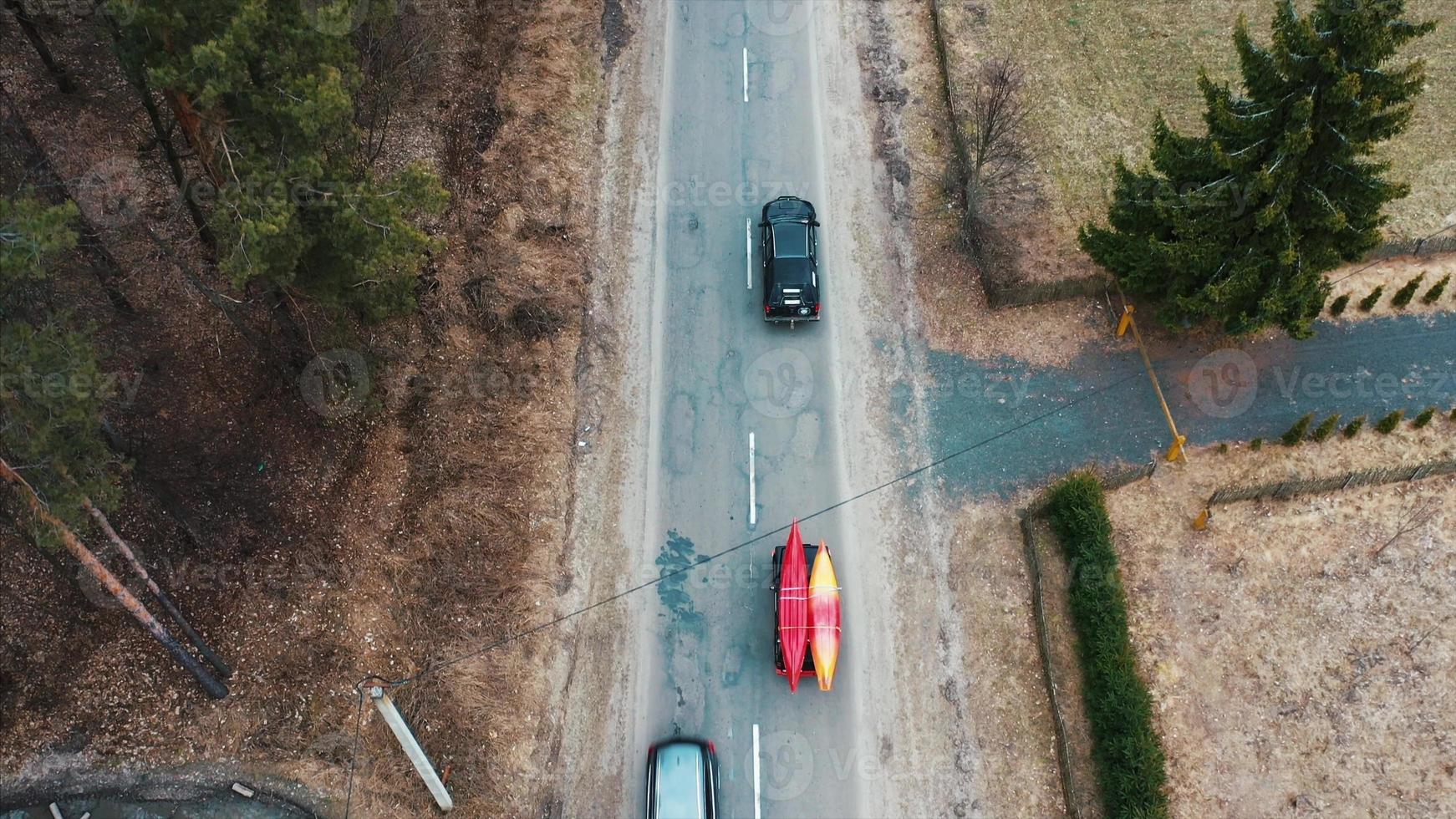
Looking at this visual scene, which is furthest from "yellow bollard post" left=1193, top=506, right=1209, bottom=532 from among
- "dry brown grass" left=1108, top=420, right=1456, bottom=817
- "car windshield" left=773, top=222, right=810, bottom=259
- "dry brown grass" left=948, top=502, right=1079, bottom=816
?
"car windshield" left=773, top=222, right=810, bottom=259

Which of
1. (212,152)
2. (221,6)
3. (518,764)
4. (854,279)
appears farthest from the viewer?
(854,279)

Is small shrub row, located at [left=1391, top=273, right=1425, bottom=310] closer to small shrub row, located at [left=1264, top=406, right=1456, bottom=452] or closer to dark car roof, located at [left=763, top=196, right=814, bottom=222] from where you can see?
small shrub row, located at [left=1264, top=406, right=1456, bottom=452]

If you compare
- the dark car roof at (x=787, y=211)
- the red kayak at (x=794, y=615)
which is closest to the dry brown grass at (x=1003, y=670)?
the red kayak at (x=794, y=615)

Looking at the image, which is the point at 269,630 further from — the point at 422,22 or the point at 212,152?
the point at 422,22

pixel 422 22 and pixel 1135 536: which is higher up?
pixel 422 22

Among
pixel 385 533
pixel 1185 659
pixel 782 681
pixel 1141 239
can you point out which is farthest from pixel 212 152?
pixel 1185 659

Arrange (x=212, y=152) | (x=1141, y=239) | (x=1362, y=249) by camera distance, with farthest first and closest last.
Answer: (x=1141, y=239) < (x=1362, y=249) < (x=212, y=152)

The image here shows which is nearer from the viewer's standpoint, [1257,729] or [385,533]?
[1257,729]

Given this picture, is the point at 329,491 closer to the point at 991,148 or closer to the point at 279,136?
the point at 279,136
